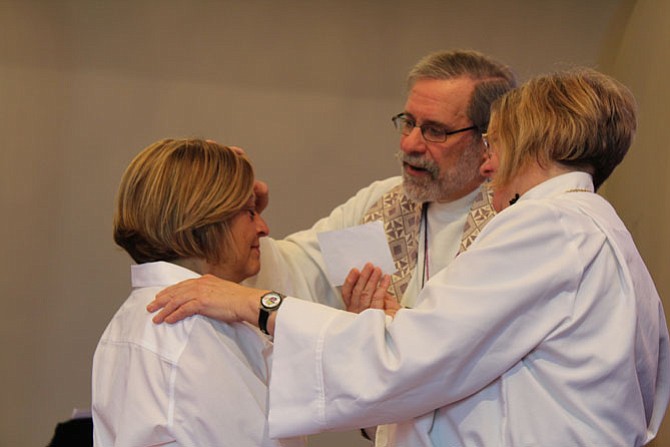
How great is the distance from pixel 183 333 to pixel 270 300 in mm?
228

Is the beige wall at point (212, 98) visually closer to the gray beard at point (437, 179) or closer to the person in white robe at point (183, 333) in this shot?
the gray beard at point (437, 179)

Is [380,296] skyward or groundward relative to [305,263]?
skyward

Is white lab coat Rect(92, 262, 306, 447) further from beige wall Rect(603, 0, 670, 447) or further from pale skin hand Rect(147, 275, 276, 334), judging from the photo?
beige wall Rect(603, 0, 670, 447)

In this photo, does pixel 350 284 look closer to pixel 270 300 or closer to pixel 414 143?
pixel 414 143

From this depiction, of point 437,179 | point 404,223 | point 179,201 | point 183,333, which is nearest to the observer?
point 183,333

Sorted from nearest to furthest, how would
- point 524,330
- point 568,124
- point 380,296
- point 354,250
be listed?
point 524,330, point 568,124, point 380,296, point 354,250

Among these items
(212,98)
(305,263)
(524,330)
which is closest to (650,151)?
(305,263)

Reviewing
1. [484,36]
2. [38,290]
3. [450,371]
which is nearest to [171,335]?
[450,371]

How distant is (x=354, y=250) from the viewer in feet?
10.9

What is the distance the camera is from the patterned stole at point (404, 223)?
3.41 metres

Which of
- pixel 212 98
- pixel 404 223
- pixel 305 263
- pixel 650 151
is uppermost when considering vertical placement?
pixel 650 151

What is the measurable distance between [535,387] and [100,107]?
378 centimetres

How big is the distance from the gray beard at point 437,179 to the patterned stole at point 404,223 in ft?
0.31

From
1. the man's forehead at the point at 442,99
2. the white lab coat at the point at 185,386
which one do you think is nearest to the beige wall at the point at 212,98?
the man's forehead at the point at 442,99
